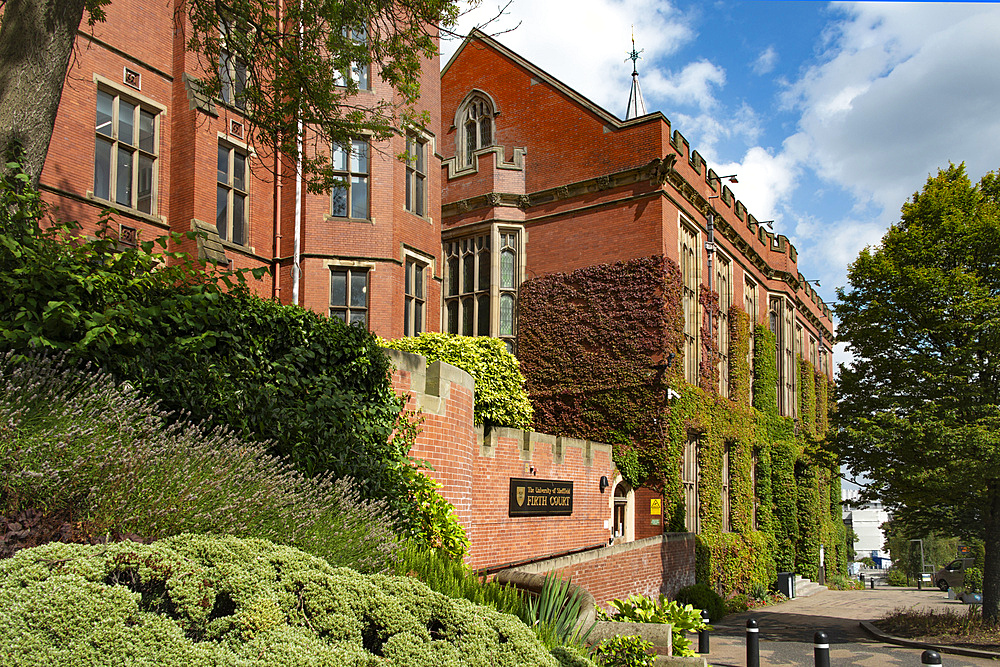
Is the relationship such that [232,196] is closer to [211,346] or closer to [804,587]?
[211,346]

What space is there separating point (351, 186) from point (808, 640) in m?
13.6

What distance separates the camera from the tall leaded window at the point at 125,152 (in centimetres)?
1441

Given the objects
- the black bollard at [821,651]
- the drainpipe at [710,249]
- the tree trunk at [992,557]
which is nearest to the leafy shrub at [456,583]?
the black bollard at [821,651]

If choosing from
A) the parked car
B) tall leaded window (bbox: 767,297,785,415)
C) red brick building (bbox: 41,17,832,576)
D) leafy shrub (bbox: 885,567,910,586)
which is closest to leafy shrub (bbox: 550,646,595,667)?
red brick building (bbox: 41,17,832,576)

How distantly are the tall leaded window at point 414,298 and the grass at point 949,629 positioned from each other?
12.3m

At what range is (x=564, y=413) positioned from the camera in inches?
832

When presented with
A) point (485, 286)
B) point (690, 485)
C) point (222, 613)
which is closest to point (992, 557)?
point (690, 485)

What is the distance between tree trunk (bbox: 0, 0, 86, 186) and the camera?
681cm

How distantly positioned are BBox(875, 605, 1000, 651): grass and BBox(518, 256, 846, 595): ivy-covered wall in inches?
145

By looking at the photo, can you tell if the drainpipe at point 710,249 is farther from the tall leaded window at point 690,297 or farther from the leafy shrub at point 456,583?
the leafy shrub at point 456,583

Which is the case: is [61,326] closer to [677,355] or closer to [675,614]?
[675,614]

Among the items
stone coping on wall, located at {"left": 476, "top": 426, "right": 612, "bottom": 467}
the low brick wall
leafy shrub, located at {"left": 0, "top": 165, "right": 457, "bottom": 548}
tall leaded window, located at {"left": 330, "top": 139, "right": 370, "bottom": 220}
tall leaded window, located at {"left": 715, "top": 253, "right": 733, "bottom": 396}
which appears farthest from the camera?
tall leaded window, located at {"left": 715, "top": 253, "right": 733, "bottom": 396}

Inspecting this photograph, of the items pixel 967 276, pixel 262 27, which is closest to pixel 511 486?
pixel 262 27

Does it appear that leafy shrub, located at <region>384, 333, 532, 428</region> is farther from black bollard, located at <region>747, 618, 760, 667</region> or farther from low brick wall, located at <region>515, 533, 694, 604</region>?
black bollard, located at <region>747, 618, 760, 667</region>
